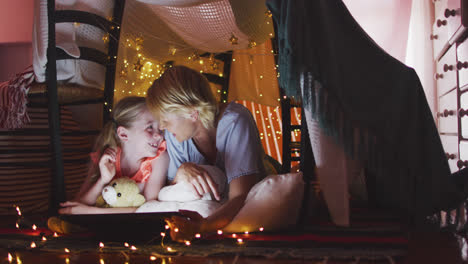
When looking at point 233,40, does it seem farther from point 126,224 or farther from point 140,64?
point 126,224

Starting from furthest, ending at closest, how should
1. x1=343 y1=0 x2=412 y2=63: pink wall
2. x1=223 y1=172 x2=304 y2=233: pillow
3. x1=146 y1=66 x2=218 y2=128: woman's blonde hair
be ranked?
x1=343 y1=0 x2=412 y2=63: pink wall < x1=146 y1=66 x2=218 y2=128: woman's blonde hair < x1=223 y1=172 x2=304 y2=233: pillow

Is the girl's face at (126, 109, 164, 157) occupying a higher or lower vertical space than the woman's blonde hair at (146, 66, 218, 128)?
lower

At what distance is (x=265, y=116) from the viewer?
1.98 metres

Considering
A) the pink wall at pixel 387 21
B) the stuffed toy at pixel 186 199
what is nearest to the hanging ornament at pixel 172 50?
the stuffed toy at pixel 186 199

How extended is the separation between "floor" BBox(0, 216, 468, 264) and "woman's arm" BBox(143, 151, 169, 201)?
1.28 ft

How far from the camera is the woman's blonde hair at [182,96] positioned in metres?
1.42

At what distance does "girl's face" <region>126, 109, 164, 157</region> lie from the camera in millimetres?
1553

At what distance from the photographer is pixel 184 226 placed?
3.74 feet

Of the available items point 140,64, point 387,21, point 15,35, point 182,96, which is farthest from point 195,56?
point 15,35

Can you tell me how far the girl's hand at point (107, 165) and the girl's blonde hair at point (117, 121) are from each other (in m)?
0.04

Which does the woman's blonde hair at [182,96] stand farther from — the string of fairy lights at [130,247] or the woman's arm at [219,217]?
the string of fairy lights at [130,247]

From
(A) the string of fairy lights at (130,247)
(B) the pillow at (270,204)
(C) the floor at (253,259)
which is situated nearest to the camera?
(C) the floor at (253,259)

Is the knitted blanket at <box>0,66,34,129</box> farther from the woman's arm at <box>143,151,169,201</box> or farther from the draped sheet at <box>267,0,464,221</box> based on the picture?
the draped sheet at <box>267,0,464,221</box>

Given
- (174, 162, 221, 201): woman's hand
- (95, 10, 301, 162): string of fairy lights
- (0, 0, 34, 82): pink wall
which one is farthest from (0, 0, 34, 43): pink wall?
(174, 162, 221, 201): woman's hand
